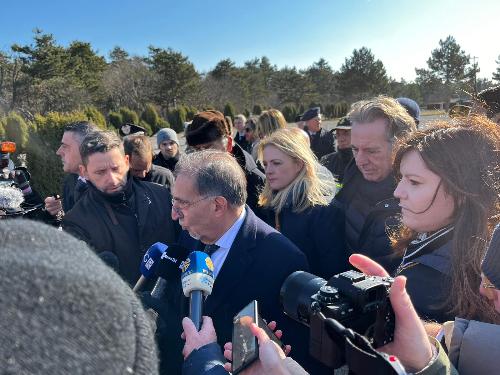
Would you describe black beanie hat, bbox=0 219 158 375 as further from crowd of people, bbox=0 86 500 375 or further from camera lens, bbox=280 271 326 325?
camera lens, bbox=280 271 326 325

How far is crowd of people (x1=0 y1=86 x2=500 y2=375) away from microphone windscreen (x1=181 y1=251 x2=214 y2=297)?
0.10m

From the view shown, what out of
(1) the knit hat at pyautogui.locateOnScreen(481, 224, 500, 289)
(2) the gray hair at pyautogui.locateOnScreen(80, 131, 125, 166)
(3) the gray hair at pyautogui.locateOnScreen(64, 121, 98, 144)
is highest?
(3) the gray hair at pyautogui.locateOnScreen(64, 121, 98, 144)

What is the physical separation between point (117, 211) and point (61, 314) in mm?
2325

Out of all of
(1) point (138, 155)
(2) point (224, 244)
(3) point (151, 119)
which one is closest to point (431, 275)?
(2) point (224, 244)

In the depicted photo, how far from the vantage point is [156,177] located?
4059 millimetres

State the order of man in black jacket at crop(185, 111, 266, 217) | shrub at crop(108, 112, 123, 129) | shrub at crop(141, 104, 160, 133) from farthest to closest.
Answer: shrub at crop(141, 104, 160, 133), shrub at crop(108, 112, 123, 129), man in black jacket at crop(185, 111, 266, 217)

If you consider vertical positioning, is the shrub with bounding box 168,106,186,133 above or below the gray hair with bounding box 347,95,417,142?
above

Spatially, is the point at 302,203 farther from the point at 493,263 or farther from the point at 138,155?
the point at 138,155

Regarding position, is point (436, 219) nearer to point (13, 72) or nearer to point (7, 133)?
point (7, 133)

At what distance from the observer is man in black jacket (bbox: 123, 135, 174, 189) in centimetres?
396

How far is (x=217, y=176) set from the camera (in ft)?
6.94

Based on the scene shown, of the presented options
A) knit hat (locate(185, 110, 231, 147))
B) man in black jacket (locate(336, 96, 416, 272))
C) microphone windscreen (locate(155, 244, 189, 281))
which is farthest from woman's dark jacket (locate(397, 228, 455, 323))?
knit hat (locate(185, 110, 231, 147))

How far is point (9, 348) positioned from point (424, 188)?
157 centimetres

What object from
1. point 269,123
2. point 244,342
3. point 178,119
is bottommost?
point 244,342
